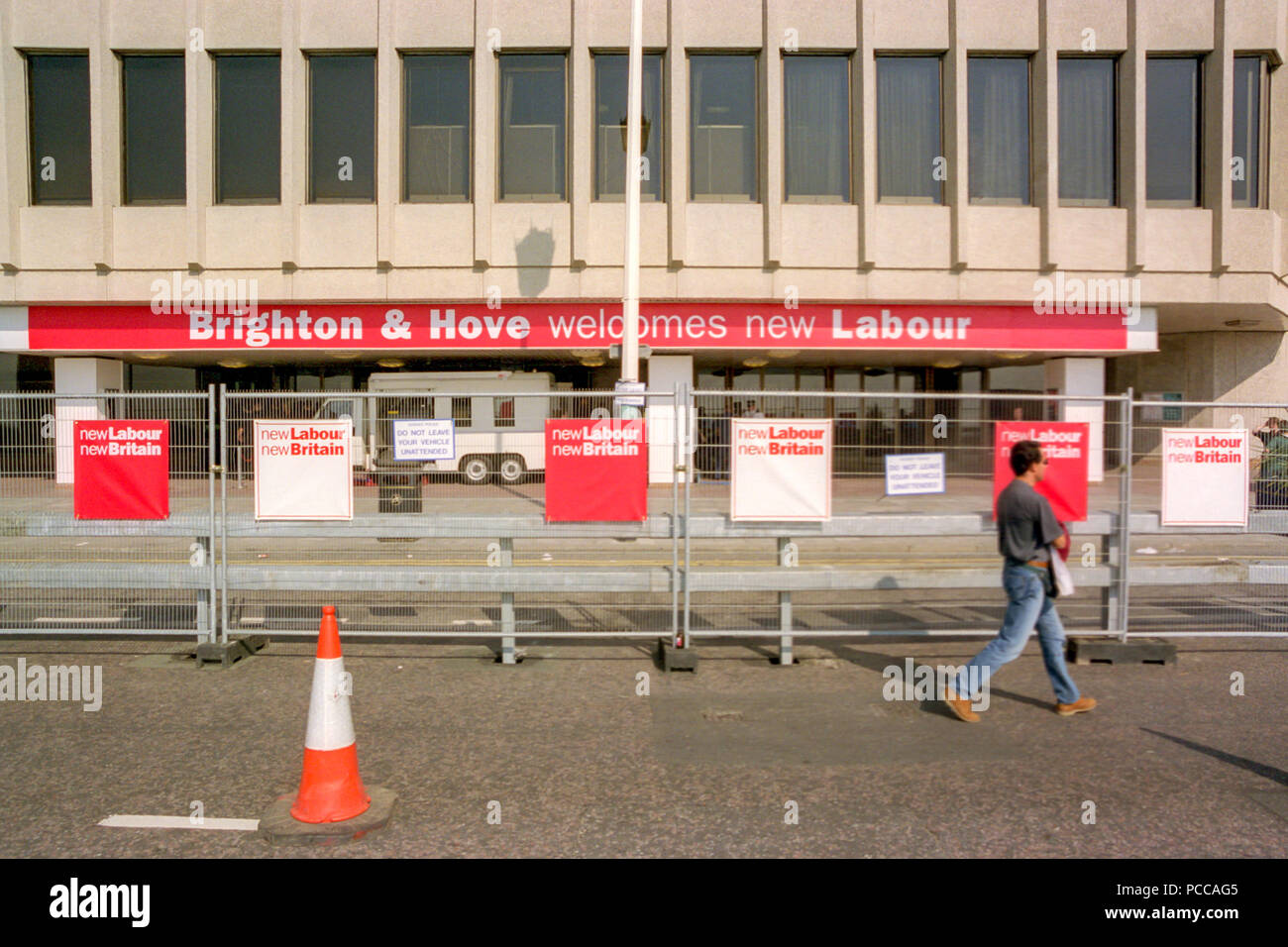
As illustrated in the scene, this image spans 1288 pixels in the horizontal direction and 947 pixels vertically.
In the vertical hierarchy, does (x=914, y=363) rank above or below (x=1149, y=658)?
above

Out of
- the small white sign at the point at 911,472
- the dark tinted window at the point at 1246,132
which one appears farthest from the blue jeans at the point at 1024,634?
the dark tinted window at the point at 1246,132

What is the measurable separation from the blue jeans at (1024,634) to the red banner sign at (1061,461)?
1462 millimetres

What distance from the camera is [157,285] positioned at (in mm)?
20281

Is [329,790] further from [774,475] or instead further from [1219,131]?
[1219,131]

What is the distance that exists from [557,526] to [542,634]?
0.88 m

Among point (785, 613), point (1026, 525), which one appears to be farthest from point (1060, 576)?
point (785, 613)

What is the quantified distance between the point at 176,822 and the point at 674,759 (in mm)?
2566

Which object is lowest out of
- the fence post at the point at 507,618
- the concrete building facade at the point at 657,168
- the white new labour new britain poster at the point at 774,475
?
the fence post at the point at 507,618

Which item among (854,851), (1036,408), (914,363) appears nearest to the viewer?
(854,851)

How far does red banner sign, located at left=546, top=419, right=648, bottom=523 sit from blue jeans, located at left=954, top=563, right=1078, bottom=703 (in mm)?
2735

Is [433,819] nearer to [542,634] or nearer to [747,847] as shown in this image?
[747,847]

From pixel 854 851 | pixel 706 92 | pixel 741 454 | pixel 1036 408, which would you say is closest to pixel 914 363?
pixel 706 92

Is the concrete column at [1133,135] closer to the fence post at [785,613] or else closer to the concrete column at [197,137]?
the fence post at [785,613]

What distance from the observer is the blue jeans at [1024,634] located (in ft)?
19.5
